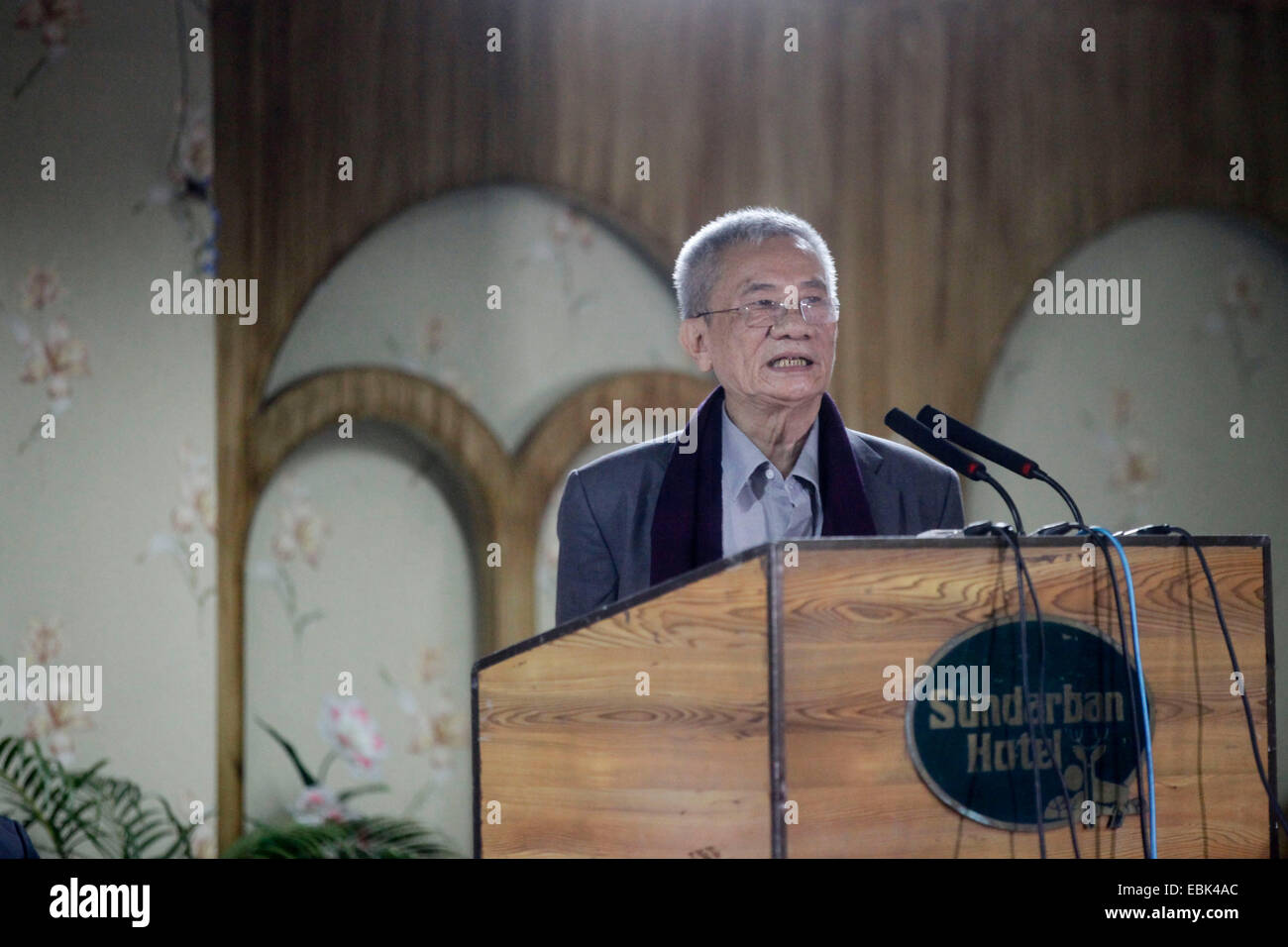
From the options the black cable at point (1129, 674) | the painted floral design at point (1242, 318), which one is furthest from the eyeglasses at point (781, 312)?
the painted floral design at point (1242, 318)

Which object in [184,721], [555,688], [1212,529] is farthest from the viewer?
[1212,529]

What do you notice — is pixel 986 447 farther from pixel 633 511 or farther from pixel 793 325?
pixel 633 511

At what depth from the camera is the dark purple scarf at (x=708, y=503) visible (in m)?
1.79

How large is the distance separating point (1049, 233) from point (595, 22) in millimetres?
1306

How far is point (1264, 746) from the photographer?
4.22ft

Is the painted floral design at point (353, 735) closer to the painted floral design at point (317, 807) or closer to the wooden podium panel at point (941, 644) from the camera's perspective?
the painted floral design at point (317, 807)

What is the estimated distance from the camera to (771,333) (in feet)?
5.95

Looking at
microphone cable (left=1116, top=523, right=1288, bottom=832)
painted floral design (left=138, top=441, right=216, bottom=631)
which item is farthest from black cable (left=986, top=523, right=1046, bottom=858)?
painted floral design (left=138, top=441, right=216, bottom=631)

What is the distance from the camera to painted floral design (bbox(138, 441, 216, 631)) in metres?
3.05

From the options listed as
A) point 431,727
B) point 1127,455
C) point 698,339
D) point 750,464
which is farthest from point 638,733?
point 1127,455

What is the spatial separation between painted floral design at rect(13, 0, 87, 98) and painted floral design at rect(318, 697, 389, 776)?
1632 millimetres

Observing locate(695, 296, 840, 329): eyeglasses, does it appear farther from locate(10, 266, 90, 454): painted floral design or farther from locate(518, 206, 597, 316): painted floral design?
locate(10, 266, 90, 454): painted floral design

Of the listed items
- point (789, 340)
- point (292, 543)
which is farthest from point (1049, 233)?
point (292, 543)

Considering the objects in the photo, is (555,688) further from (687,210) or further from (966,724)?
(687,210)
